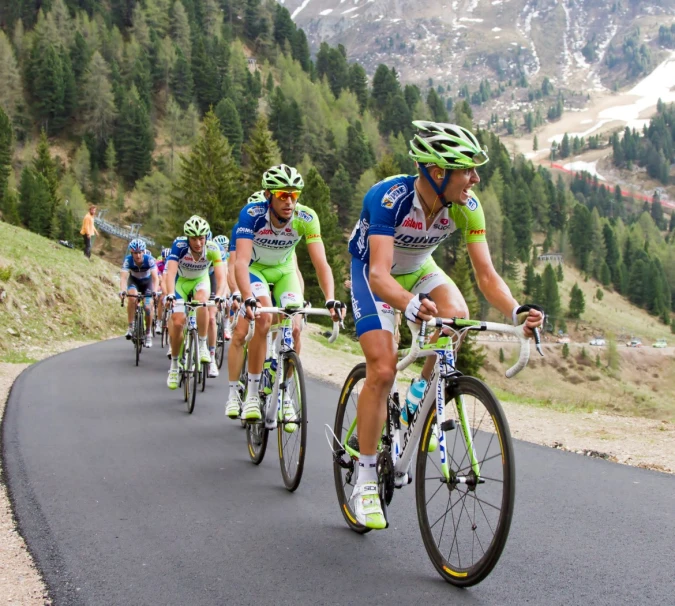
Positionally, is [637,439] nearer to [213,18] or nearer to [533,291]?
[533,291]

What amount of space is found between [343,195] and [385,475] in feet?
355

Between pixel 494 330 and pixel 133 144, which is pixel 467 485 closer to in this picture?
pixel 494 330

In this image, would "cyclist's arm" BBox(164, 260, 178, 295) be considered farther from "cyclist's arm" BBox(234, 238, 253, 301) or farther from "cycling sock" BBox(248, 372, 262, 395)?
"cycling sock" BBox(248, 372, 262, 395)

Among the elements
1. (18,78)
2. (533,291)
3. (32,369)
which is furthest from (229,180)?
(533,291)

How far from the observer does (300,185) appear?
7145 mm

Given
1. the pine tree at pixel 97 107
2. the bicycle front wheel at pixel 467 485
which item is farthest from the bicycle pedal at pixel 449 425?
the pine tree at pixel 97 107

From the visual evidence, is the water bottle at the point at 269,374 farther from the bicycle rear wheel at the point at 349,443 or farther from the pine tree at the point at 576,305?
the pine tree at the point at 576,305

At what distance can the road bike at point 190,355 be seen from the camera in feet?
33.0

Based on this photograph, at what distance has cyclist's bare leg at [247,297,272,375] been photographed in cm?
714

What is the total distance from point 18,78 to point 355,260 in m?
124

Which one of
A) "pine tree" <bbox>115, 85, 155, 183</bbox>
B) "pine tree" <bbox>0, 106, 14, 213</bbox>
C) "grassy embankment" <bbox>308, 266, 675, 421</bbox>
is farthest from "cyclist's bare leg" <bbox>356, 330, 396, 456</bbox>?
"pine tree" <bbox>115, 85, 155, 183</bbox>

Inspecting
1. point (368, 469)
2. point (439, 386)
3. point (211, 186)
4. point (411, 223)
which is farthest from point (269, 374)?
point (211, 186)

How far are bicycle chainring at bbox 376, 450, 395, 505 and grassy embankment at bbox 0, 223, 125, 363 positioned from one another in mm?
13840

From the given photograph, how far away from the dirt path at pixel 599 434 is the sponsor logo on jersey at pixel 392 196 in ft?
15.7
